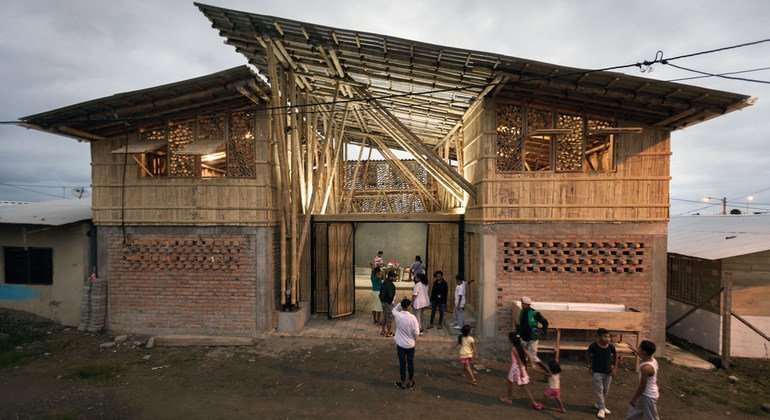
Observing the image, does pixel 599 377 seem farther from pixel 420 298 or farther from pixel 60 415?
pixel 60 415

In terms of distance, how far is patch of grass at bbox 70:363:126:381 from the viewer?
6.50 metres

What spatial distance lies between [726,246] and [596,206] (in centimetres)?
338

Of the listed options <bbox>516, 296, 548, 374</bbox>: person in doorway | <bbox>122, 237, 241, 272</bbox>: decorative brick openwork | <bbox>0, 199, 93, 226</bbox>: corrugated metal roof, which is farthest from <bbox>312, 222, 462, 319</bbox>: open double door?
<bbox>0, 199, 93, 226</bbox>: corrugated metal roof

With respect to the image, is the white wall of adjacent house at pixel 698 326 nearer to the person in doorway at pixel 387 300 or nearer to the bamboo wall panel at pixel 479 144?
the bamboo wall panel at pixel 479 144

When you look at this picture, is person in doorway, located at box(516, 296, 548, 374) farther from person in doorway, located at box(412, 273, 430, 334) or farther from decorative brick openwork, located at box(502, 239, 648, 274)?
person in doorway, located at box(412, 273, 430, 334)

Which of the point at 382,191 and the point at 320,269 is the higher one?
the point at 382,191

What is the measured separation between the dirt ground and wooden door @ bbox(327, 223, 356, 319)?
1574 mm

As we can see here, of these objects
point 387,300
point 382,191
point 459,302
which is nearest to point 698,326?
point 459,302

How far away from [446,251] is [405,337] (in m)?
4.24

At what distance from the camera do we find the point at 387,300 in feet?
26.8

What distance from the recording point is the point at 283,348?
7.81m

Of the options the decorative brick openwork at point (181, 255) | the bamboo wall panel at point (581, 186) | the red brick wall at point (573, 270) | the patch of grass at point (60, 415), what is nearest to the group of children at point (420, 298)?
the red brick wall at point (573, 270)

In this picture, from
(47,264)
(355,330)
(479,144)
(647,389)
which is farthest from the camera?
(47,264)

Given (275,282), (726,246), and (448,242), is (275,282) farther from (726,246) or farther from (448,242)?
(726,246)
